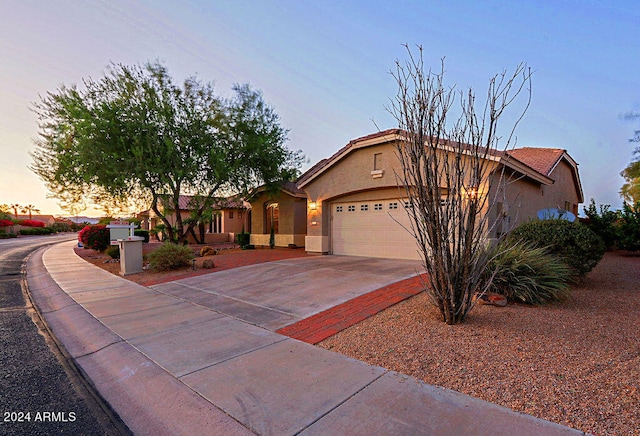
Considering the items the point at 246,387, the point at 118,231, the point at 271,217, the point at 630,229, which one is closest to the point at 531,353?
the point at 246,387

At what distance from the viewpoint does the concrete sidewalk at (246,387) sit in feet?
8.62

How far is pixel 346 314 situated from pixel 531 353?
2.71 meters

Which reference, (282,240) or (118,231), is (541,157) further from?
(118,231)

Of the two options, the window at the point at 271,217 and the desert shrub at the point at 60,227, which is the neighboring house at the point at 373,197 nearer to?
the window at the point at 271,217

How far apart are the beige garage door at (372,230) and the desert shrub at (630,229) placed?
867cm

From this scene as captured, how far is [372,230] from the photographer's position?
12820mm

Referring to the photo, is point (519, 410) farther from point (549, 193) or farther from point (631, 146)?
point (631, 146)

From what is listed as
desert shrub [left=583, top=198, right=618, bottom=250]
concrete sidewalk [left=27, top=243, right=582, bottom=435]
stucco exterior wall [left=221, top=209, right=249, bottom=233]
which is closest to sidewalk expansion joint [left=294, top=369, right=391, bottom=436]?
concrete sidewalk [left=27, top=243, right=582, bottom=435]

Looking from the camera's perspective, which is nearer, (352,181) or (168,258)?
(168,258)

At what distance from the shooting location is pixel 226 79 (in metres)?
14.5

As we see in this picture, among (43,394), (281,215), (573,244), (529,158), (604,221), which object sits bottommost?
(43,394)

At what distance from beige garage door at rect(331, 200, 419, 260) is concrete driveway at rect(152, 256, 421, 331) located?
1.31 metres

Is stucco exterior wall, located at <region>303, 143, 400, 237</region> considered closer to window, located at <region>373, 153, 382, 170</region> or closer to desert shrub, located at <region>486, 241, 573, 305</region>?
window, located at <region>373, 153, 382, 170</region>

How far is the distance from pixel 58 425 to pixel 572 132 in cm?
1556
